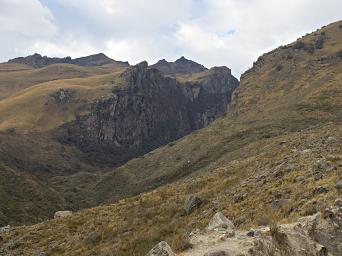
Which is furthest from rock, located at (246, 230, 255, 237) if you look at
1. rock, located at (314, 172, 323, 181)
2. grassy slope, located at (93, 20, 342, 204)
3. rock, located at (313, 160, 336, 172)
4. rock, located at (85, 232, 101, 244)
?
grassy slope, located at (93, 20, 342, 204)

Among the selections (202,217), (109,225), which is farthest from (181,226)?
(109,225)

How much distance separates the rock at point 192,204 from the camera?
3014 centimetres

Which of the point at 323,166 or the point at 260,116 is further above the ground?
the point at 260,116

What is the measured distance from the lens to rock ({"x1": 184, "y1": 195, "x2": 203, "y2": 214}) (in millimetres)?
30141

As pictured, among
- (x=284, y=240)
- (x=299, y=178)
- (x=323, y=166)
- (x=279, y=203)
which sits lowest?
(x=279, y=203)

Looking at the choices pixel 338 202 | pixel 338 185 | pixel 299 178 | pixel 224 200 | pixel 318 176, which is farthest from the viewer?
pixel 224 200

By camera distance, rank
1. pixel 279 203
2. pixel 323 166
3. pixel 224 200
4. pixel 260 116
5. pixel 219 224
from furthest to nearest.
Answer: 1. pixel 260 116
2. pixel 224 200
3. pixel 323 166
4. pixel 279 203
5. pixel 219 224

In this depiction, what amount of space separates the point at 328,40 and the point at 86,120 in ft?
326

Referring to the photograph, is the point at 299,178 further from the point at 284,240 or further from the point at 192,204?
Answer: the point at 284,240

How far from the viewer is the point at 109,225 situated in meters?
32.5

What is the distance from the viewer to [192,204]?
1196 inches

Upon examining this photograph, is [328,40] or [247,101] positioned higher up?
[328,40]

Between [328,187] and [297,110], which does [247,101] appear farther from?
[328,187]

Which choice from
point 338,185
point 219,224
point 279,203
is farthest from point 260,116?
point 219,224
